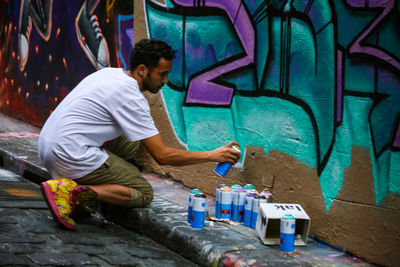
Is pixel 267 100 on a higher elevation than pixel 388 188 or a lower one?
higher

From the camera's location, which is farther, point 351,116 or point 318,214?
point 318,214

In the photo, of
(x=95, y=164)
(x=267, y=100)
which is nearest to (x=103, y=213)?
(x=95, y=164)

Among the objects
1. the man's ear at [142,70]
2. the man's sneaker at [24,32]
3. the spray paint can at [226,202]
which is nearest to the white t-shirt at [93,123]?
the man's ear at [142,70]

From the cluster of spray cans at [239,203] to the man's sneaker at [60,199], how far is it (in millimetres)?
1086

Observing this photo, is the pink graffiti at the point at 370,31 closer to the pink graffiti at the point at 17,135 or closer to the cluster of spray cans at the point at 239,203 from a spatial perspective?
the cluster of spray cans at the point at 239,203

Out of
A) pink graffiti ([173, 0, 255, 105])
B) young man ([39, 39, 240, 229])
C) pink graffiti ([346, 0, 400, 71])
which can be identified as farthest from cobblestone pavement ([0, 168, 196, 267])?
pink graffiti ([346, 0, 400, 71])

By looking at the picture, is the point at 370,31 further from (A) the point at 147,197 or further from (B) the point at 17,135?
(B) the point at 17,135

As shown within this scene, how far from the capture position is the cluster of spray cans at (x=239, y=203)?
3.93 meters

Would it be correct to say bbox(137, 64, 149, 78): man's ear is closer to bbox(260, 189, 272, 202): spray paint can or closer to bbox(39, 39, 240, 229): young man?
bbox(39, 39, 240, 229): young man

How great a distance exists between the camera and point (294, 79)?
13.1 ft

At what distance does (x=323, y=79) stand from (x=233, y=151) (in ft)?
2.66

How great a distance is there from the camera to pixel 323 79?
148 inches

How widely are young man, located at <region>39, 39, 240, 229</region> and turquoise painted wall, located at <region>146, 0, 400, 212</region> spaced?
0.58m

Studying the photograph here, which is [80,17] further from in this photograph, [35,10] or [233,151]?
[233,151]
